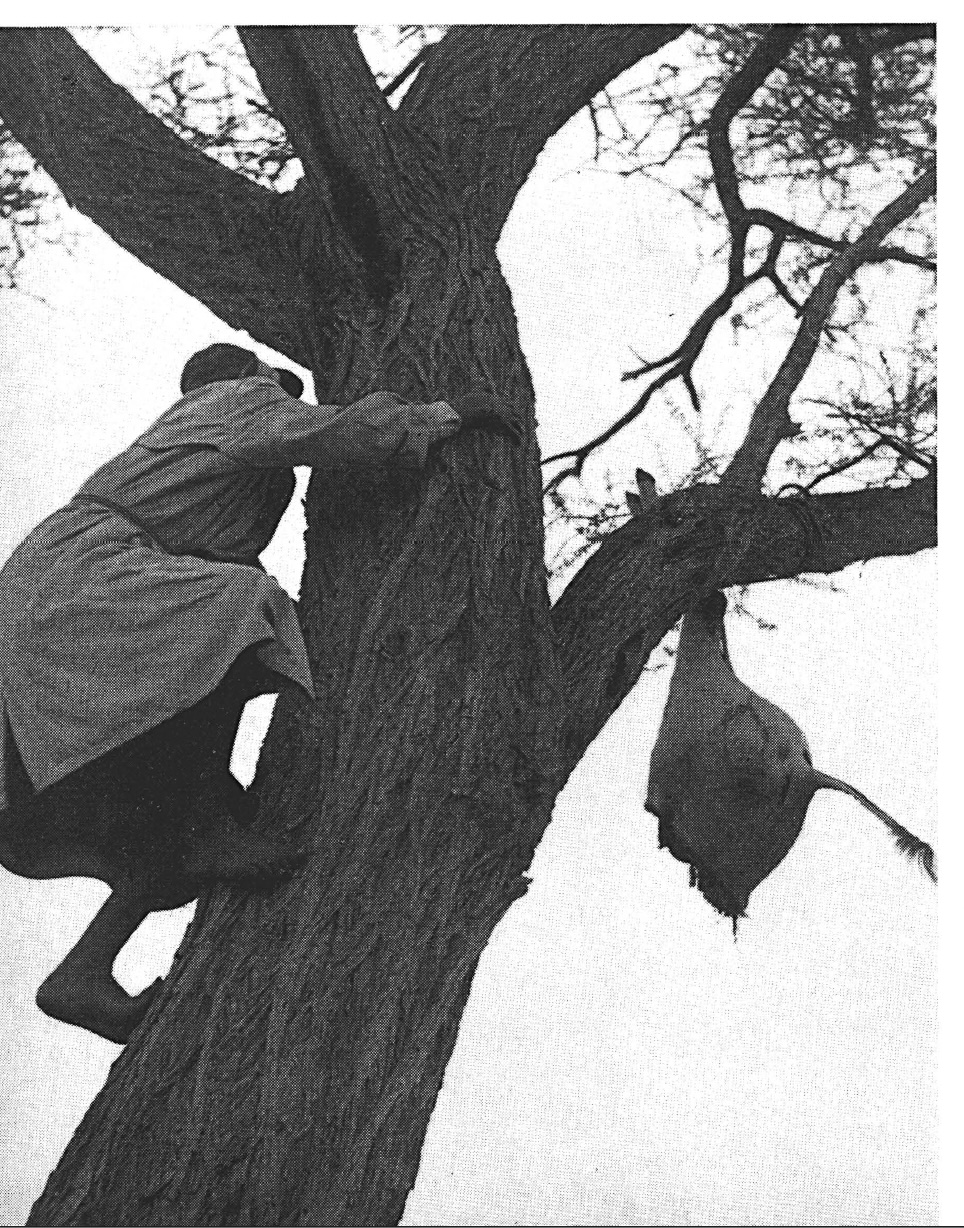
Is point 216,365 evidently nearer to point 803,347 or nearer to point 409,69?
point 409,69

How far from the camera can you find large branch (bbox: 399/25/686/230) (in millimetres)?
2174

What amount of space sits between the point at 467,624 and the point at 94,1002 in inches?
22.9

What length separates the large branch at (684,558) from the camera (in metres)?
1.99

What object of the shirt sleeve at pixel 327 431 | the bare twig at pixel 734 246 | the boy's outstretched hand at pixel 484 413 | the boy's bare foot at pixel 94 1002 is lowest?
the boy's bare foot at pixel 94 1002

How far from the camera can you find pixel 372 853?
1795 millimetres

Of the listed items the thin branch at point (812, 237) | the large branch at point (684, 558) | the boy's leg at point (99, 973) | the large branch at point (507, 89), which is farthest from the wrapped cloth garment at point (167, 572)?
the thin branch at point (812, 237)

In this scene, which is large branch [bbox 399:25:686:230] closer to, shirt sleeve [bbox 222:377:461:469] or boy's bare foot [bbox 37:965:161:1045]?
shirt sleeve [bbox 222:377:461:469]

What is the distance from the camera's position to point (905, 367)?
2.10 m

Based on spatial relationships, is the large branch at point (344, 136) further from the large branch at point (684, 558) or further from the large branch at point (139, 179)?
the large branch at point (684, 558)

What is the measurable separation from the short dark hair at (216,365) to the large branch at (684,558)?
47 cm

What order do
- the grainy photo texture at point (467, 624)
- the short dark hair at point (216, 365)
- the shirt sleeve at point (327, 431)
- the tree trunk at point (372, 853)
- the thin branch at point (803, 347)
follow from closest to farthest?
the tree trunk at point (372, 853) < the grainy photo texture at point (467, 624) < the shirt sleeve at point (327, 431) < the short dark hair at point (216, 365) < the thin branch at point (803, 347)

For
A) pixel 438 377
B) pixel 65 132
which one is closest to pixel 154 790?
pixel 438 377

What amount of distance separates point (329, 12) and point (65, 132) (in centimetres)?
38

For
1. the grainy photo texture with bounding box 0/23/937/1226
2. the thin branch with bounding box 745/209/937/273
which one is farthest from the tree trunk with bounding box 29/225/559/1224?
the thin branch with bounding box 745/209/937/273
